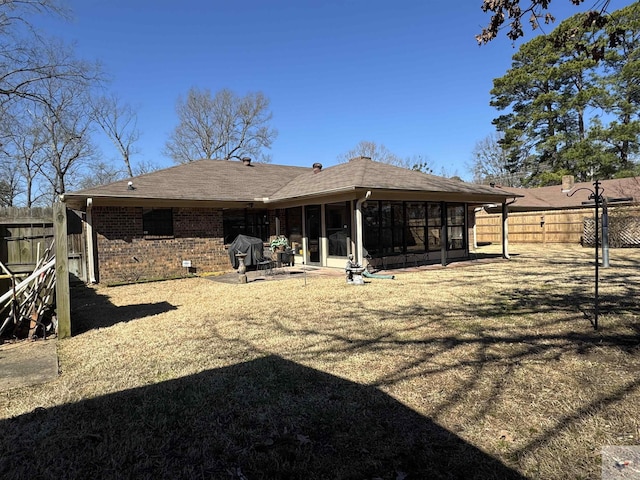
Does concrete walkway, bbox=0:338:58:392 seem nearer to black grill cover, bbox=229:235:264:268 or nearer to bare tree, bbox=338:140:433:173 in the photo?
black grill cover, bbox=229:235:264:268

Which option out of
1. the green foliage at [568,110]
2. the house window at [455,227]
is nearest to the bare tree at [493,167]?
the green foliage at [568,110]

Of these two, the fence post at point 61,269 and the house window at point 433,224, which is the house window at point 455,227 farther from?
the fence post at point 61,269

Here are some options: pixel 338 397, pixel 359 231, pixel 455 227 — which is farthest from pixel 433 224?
pixel 338 397

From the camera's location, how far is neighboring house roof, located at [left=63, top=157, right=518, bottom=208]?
1171cm

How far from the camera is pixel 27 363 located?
4445mm

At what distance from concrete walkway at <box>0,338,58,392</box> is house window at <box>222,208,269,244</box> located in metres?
8.72

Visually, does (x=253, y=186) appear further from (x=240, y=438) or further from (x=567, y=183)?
(x=567, y=183)

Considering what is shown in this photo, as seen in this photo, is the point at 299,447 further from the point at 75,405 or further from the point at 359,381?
the point at 75,405

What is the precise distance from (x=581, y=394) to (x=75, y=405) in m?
4.12

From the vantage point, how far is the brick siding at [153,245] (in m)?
11.9

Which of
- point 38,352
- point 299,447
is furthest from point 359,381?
point 38,352

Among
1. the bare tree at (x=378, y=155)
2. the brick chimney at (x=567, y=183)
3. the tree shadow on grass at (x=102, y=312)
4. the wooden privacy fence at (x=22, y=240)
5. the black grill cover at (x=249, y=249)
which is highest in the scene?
the bare tree at (x=378, y=155)

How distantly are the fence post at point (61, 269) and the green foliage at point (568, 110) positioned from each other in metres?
34.9

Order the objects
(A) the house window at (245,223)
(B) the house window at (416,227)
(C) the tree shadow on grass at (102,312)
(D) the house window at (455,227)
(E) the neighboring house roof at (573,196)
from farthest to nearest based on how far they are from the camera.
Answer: (E) the neighboring house roof at (573,196), (D) the house window at (455,227), (A) the house window at (245,223), (B) the house window at (416,227), (C) the tree shadow on grass at (102,312)
